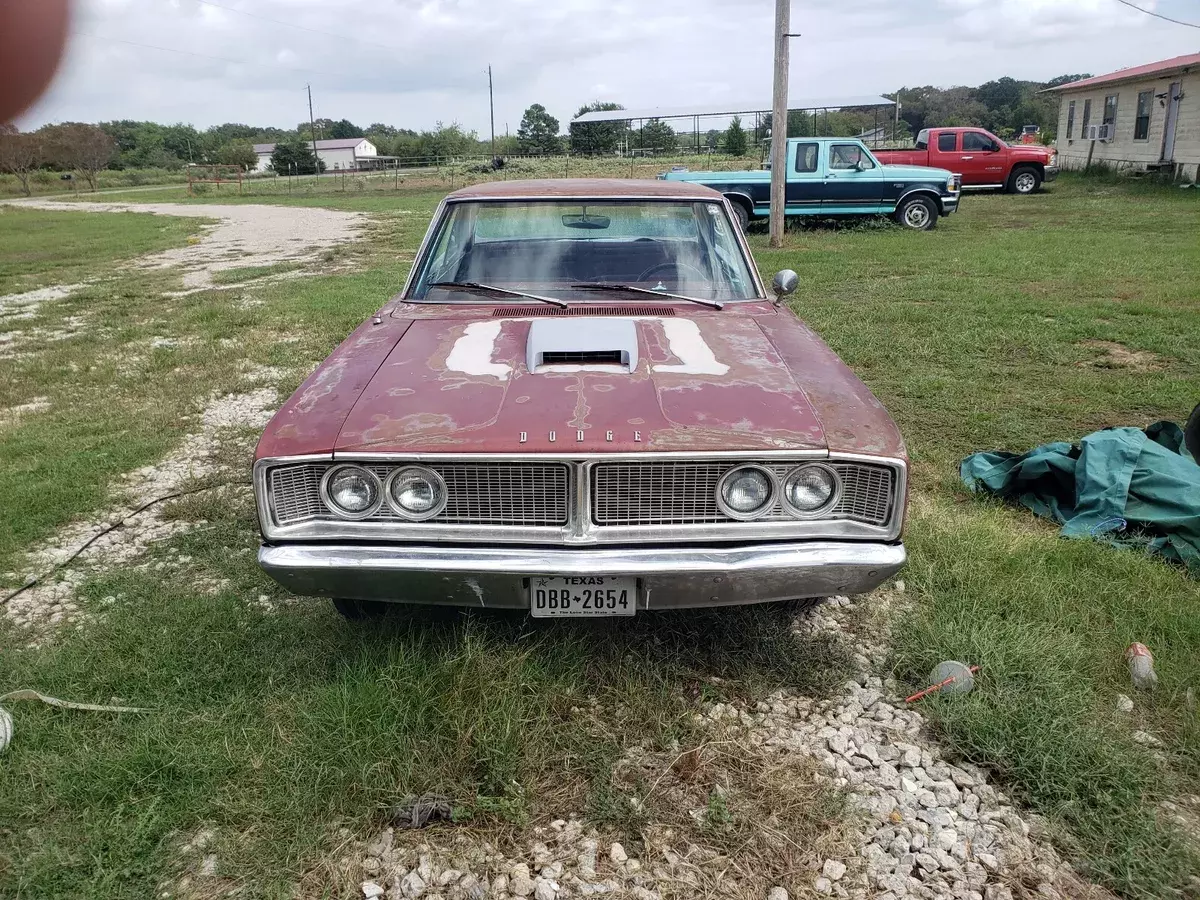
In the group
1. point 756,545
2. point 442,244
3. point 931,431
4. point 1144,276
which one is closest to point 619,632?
point 756,545

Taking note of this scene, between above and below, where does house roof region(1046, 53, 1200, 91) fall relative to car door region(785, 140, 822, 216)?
above

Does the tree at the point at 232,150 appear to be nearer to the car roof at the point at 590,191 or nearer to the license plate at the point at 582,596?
the car roof at the point at 590,191

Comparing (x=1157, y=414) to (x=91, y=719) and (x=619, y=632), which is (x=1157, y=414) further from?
(x=91, y=719)

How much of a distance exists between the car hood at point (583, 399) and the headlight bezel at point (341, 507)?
0.08 m

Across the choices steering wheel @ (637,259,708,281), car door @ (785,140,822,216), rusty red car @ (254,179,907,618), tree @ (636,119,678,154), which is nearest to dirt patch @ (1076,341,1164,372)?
steering wheel @ (637,259,708,281)

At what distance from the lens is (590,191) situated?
4.09 metres

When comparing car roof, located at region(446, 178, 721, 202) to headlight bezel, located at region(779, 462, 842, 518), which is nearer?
headlight bezel, located at region(779, 462, 842, 518)

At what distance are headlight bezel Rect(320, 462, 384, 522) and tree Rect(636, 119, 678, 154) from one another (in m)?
45.2

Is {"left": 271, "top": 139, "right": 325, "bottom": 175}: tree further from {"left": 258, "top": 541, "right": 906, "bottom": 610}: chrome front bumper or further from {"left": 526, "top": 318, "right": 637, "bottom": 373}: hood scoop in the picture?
{"left": 258, "top": 541, "right": 906, "bottom": 610}: chrome front bumper

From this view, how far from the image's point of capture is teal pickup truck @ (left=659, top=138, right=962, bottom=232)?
14.3 metres

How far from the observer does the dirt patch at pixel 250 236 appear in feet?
46.7

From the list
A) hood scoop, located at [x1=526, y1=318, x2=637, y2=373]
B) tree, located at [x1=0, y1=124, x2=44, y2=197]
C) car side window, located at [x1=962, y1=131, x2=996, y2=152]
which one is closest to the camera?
tree, located at [x1=0, y1=124, x2=44, y2=197]

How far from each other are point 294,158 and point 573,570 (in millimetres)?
56021

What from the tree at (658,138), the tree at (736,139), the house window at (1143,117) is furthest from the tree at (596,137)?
the house window at (1143,117)
